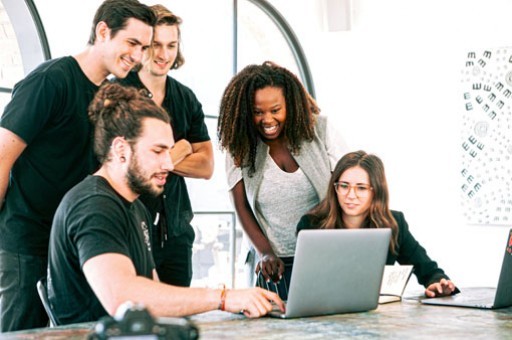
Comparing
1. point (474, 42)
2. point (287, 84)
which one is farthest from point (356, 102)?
point (287, 84)

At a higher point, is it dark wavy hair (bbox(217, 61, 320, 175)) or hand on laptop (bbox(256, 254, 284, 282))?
dark wavy hair (bbox(217, 61, 320, 175))

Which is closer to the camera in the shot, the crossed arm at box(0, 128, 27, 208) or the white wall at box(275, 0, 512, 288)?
the crossed arm at box(0, 128, 27, 208)

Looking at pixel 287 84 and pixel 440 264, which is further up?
pixel 287 84

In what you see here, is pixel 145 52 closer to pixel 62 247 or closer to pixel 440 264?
pixel 62 247

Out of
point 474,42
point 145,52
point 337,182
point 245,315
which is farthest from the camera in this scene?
point 474,42

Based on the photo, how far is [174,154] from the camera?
9.58ft

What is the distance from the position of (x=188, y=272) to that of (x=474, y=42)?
313cm

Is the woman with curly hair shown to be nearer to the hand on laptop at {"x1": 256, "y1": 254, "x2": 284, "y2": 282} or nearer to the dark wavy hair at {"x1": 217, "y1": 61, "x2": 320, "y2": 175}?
the dark wavy hair at {"x1": 217, "y1": 61, "x2": 320, "y2": 175}

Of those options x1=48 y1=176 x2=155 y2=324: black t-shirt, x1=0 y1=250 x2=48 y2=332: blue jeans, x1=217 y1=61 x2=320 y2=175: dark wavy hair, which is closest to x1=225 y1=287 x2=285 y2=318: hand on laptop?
x1=48 y1=176 x2=155 y2=324: black t-shirt

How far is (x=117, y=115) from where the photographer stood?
2230 millimetres

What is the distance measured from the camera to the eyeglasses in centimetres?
320

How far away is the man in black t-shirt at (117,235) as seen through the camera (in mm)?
1965

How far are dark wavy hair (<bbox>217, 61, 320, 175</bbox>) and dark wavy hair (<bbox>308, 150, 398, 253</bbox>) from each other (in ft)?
0.63

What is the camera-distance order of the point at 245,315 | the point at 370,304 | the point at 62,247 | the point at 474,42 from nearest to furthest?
the point at 62,247, the point at 245,315, the point at 370,304, the point at 474,42
